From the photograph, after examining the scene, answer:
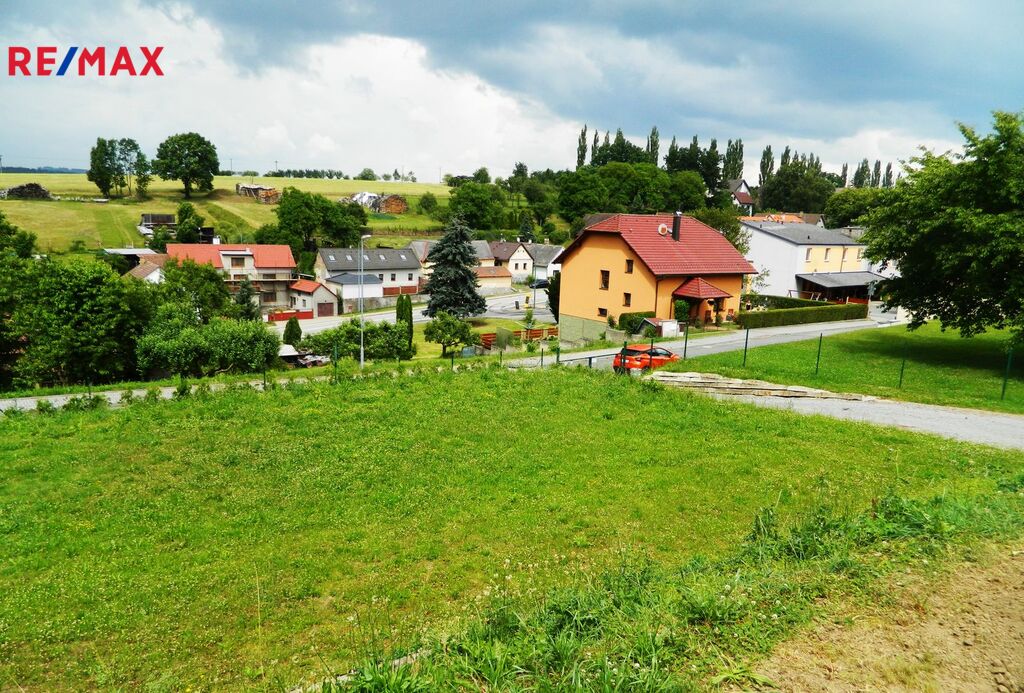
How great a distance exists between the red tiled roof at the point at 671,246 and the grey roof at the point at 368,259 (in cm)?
3901

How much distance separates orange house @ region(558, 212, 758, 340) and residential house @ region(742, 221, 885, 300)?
16110mm

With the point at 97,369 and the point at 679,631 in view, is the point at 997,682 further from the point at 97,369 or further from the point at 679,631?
the point at 97,369

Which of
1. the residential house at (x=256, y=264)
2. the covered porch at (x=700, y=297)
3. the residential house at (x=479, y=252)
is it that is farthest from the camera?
the residential house at (x=479, y=252)

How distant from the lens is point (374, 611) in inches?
316

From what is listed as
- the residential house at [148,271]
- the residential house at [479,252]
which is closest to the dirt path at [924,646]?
the residential house at [148,271]

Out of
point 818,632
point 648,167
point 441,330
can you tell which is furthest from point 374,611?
point 648,167

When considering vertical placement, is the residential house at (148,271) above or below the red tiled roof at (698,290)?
below

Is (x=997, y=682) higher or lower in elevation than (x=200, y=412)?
higher

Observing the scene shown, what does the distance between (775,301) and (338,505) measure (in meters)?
46.5

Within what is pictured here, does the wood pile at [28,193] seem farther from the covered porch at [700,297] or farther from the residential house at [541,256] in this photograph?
the covered porch at [700,297]

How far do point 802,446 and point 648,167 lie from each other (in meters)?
124

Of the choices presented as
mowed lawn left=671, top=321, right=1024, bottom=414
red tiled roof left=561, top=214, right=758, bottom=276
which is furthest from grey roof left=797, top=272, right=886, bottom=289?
mowed lawn left=671, top=321, right=1024, bottom=414

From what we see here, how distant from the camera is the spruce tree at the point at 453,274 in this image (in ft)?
177

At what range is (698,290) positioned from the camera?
36844 mm
